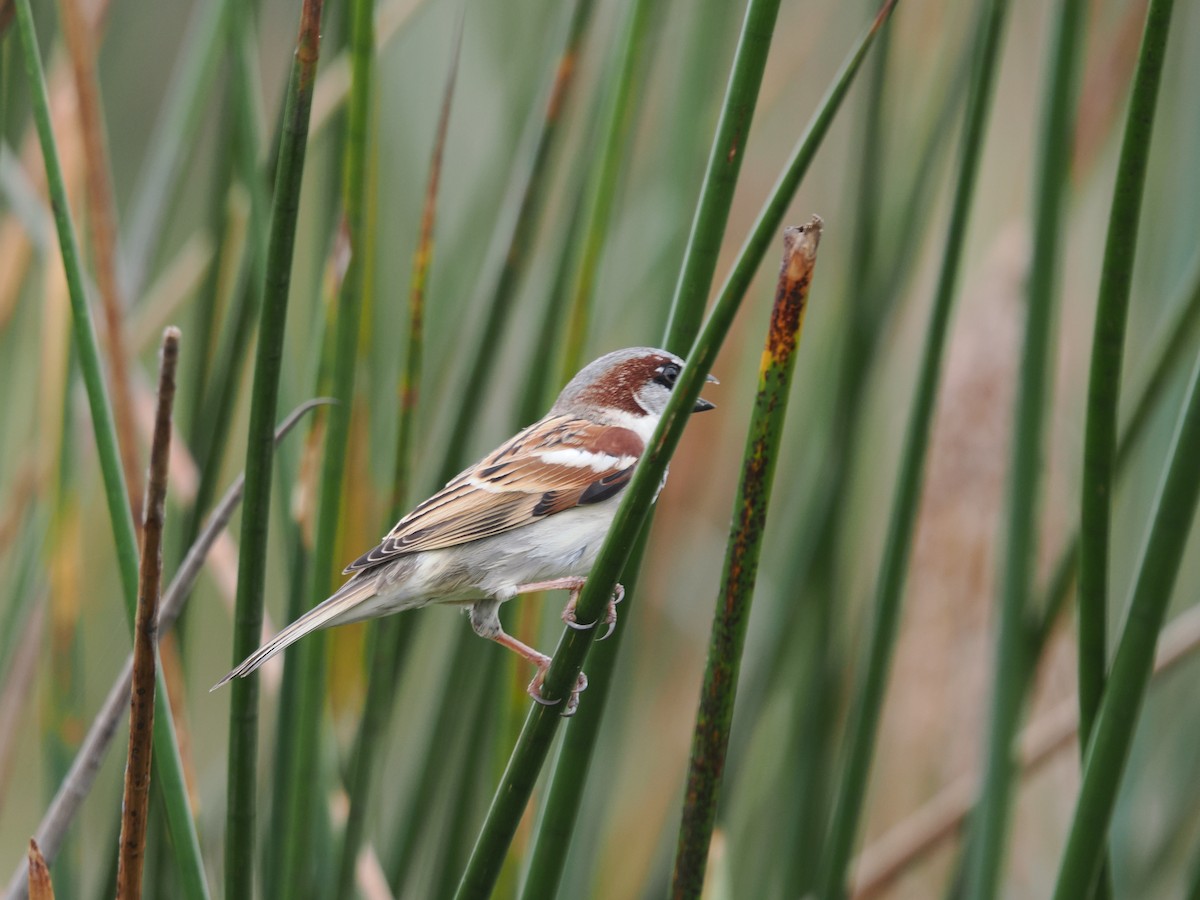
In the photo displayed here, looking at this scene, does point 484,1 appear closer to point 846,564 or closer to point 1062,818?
point 846,564

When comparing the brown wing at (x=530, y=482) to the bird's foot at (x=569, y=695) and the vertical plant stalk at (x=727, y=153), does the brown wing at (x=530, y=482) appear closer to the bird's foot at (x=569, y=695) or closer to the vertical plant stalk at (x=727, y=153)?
the bird's foot at (x=569, y=695)

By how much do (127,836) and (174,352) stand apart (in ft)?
1.51

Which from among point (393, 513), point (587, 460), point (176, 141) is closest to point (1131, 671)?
point (587, 460)

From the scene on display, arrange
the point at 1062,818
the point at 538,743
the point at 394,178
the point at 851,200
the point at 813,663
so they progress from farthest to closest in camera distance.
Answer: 1. the point at 394,178
2. the point at 1062,818
3. the point at 851,200
4. the point at 813,663
5. the point at 538,743

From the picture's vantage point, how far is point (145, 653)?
0.97 metres

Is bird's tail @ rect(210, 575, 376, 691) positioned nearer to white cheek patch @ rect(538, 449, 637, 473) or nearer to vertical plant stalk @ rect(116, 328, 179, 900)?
vertical plant stalk @ rect(116, 328, 179, 900)

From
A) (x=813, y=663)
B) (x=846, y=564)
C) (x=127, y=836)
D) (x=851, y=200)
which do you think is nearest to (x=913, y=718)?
(x=846, y=564)

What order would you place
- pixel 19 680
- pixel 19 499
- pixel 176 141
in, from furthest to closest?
pixel 19 499
pixel 19 680
pixel 176 141

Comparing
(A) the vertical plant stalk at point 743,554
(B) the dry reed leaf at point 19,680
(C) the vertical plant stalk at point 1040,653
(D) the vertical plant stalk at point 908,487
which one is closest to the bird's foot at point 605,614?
(A) the vertical plant stalk at point 743,554

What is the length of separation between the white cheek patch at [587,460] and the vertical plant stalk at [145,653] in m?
0.70

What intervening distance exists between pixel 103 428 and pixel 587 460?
2.15ft

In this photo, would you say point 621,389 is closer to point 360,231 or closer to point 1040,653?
point 360,231

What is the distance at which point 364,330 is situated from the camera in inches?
62.2

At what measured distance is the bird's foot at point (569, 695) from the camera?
1002 mm
